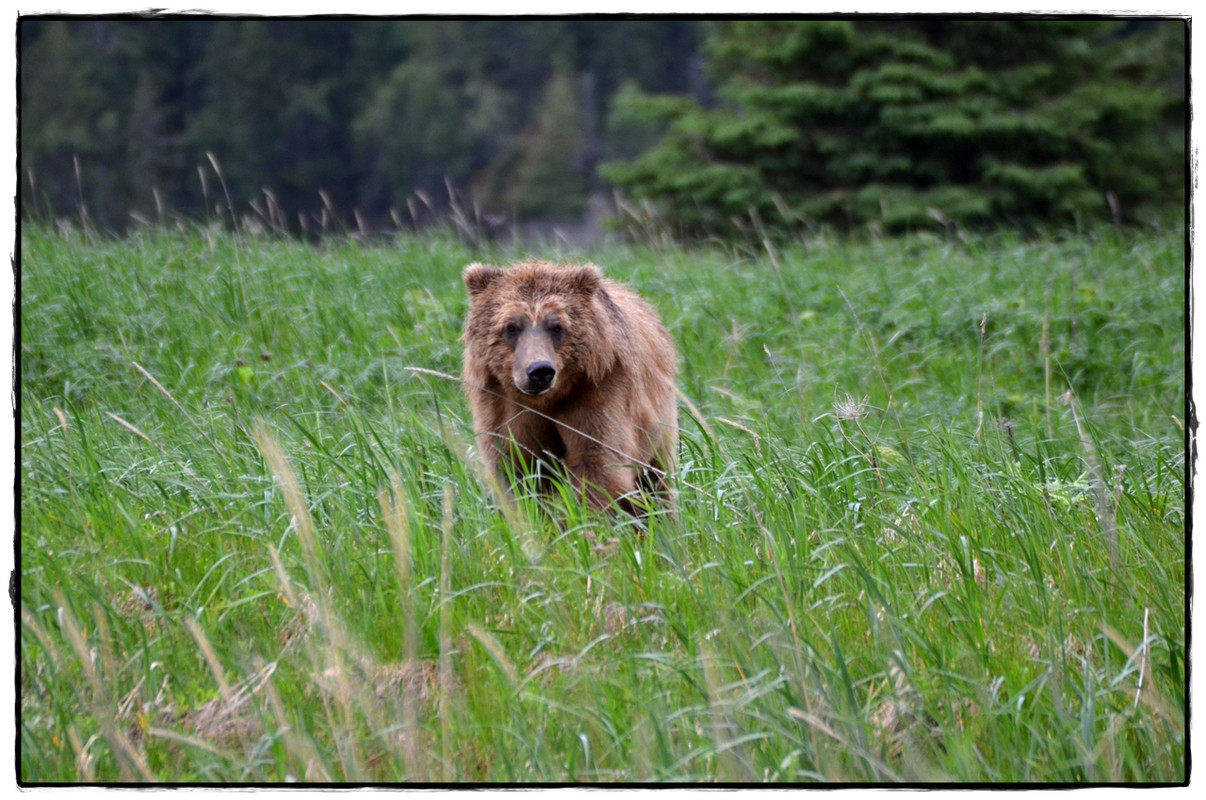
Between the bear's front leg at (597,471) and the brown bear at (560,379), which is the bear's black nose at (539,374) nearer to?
the brown bear at (560,379)

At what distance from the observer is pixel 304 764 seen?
2.54 metres

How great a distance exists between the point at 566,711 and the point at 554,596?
453 mm

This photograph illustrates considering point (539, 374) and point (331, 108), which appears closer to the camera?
point (539, 374)

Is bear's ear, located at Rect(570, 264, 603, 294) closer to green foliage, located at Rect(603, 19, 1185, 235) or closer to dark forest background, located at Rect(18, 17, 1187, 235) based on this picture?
dark forest background, located at Rect(18, 17, 1187, 235)

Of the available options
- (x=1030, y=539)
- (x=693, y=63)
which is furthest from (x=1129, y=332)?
(x=693, y=63)

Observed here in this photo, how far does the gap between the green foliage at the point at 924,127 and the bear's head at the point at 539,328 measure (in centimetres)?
878

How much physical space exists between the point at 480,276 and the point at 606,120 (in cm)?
3288

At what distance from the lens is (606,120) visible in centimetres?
3659

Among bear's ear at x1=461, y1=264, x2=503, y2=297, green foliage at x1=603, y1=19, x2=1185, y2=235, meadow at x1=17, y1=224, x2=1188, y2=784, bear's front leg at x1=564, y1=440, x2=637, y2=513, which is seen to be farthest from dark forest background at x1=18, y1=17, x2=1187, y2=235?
bear's front leg at x1=564, y1=440, x2=637, y2=513

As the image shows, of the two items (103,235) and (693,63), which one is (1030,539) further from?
(693,63)

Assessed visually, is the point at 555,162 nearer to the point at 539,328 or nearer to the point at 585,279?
the point at 585,279

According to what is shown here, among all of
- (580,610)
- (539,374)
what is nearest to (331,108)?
(539,374)

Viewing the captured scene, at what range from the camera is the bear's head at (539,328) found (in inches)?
179

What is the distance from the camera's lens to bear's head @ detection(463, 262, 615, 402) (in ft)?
14.9
